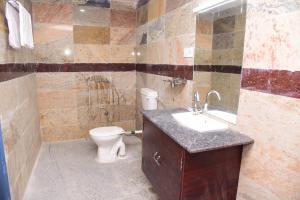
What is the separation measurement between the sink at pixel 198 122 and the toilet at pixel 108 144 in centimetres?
103

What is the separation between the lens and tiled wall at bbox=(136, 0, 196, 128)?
6.49ft

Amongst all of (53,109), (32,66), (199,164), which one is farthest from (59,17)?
(199,164)

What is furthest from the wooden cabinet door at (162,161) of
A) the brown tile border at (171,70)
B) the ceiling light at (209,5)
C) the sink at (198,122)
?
the ceiling light at (209,5)

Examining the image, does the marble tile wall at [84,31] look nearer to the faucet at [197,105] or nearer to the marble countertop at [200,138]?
the faucet at [197,105]

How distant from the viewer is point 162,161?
5.27 feet

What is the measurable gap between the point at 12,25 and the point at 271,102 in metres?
1.99

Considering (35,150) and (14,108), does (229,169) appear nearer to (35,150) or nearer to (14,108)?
(14,108)

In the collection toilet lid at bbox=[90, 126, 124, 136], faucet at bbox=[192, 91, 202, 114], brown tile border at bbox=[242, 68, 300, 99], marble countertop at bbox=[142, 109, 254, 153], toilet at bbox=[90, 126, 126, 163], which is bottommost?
toilet at bbox=[90, 126, 126, 163]

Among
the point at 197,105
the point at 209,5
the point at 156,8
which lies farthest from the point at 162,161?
the point at 156,8

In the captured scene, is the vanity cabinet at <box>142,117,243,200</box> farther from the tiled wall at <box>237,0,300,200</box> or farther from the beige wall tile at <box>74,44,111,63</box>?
the beige wall tile at <box>74,44,111,63</box>

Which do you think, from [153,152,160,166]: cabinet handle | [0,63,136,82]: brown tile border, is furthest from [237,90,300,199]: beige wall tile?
[0,63,136,82]: brown tile border

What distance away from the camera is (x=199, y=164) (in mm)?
1329

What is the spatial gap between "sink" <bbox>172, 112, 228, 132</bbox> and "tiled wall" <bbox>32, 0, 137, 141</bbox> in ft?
5.99

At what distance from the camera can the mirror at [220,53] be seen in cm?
146
